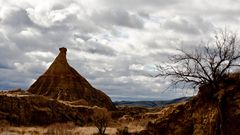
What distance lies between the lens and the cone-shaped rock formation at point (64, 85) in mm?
119569

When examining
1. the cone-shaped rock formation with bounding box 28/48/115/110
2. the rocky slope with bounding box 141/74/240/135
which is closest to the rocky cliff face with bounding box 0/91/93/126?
the cone-shaped rock formation with bounding box 28/48/115/110

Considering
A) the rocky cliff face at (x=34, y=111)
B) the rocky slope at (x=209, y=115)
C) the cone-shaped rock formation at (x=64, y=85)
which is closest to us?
the rocky slope at (x=209, y=115)

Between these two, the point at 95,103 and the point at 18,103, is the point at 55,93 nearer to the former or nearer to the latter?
the point at 95,103

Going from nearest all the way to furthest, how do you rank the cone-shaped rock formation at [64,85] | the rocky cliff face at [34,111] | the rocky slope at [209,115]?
1. the rocky slope at [209,115]
2. the rocky cliff face at [34,111]
3. the cone-shaped rock formation at [64,85]

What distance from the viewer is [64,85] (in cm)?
12175

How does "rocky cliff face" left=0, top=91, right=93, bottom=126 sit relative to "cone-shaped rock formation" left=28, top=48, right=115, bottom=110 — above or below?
below

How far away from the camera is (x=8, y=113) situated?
70.9m

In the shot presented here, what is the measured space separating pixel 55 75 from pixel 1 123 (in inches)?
2260

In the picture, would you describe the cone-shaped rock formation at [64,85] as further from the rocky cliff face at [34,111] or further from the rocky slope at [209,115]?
the rocky slope at [209,115]

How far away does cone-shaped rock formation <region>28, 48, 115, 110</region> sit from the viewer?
120 m

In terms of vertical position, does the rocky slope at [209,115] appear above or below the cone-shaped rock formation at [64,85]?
below

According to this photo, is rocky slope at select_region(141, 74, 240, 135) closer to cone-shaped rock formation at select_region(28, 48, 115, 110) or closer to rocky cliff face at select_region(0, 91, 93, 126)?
rocky cliff face at select_region(0, 91, 93, 126)

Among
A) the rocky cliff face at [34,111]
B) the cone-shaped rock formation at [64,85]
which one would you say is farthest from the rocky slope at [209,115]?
the cone-shaped rock formation at [64,85]

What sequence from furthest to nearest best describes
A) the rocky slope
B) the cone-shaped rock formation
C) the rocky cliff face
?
the cone-shaped rock formation < the rocky cliff face < the rocky slope
